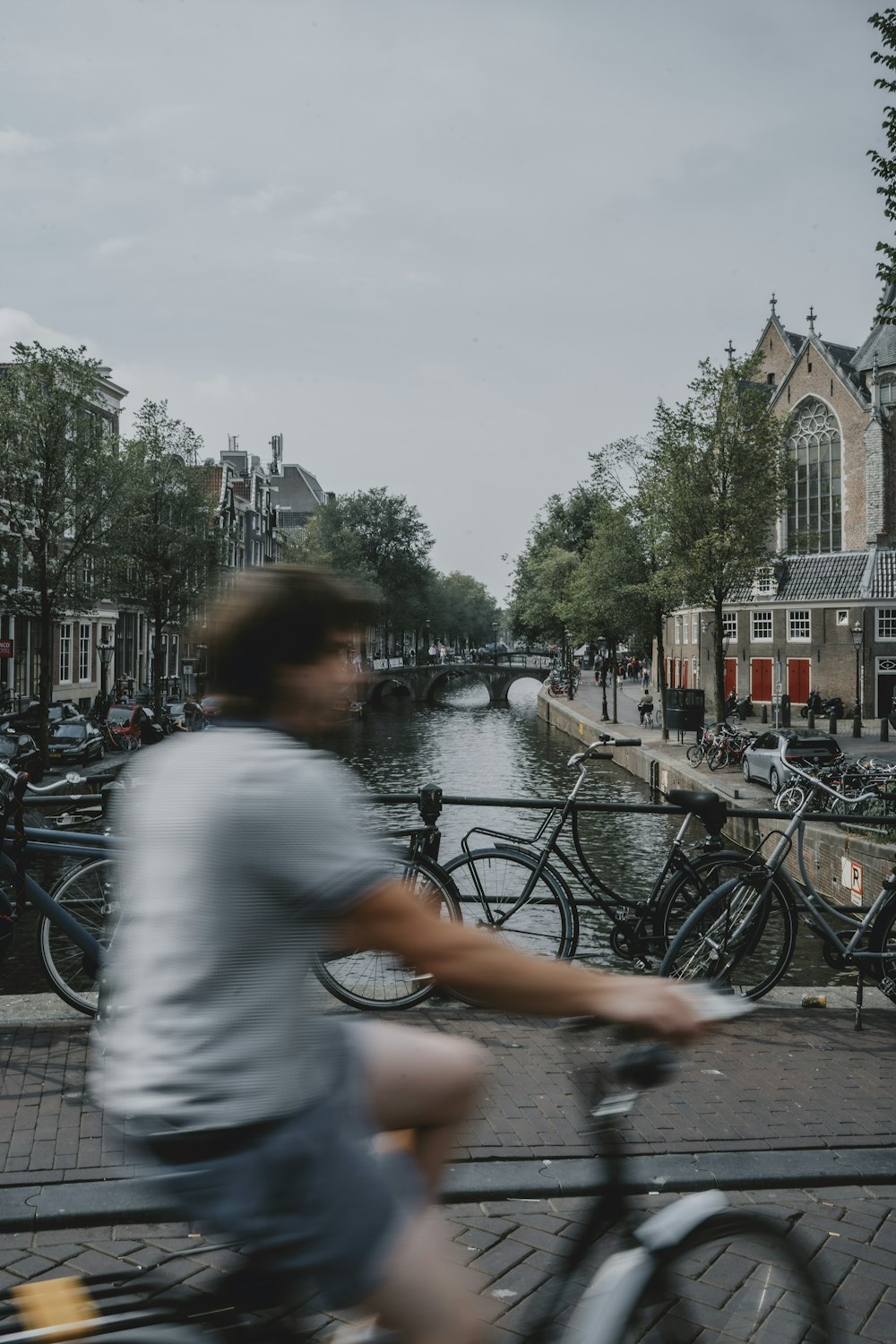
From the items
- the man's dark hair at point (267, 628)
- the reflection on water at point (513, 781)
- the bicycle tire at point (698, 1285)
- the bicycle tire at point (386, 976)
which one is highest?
the man's dark hair at point (267, 628)

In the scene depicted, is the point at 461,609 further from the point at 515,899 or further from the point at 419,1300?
the point at 419,1300

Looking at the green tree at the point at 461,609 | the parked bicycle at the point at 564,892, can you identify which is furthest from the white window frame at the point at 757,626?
the parked bicycle at the point at 564,892

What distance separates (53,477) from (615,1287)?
27.5m

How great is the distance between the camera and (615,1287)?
1840 mm

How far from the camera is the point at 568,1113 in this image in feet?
14.4

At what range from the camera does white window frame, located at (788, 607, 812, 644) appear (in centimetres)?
4512

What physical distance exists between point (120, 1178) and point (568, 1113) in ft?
5.41

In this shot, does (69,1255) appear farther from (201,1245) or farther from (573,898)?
(573,898)

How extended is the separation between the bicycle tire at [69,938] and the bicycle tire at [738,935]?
8.99ft

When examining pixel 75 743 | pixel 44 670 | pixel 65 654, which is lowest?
pixel 75 743

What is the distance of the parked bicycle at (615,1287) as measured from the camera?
1653 millimetres

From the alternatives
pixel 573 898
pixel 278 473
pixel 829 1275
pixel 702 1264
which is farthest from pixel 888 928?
pixel 278 473

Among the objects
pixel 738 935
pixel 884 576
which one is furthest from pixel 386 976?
pixel 884 576

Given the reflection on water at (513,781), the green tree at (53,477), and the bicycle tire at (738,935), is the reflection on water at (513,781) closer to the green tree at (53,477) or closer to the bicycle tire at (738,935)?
the bicycle tire at (738,935)
